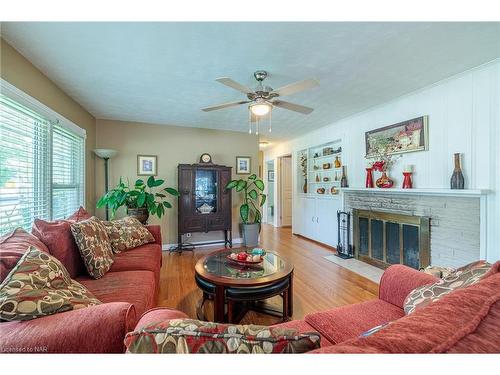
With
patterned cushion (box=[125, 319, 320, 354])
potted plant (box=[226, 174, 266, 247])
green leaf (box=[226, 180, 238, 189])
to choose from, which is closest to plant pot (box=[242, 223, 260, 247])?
potted plant (box=[226, 174, 266, 247])

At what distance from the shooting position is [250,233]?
4.52m

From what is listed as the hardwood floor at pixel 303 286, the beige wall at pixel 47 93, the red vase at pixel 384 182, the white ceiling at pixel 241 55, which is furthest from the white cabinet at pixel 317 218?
the beige wall at pixel 47 93

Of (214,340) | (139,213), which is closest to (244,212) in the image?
(139,213)

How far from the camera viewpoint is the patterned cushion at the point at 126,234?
7.58ft

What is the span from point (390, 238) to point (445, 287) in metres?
2.32

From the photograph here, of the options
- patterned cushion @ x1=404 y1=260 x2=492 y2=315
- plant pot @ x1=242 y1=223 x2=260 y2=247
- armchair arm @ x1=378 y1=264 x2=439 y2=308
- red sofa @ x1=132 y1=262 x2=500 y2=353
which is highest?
red sofa @ x1=132 y1=262 x2=500 y2=353

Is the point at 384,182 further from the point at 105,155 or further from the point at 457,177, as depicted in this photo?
the point at 105,155

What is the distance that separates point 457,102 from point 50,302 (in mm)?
3731

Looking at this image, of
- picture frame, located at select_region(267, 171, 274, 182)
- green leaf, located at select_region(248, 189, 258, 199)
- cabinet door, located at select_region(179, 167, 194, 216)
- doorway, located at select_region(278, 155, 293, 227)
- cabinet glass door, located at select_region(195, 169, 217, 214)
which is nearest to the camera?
cabinet door, located at select_region(179, 167, 194, 216)

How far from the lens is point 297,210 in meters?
5.49

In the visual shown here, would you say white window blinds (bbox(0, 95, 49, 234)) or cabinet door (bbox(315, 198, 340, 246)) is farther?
cabinet door (bbox(315, 198, 340, 246))

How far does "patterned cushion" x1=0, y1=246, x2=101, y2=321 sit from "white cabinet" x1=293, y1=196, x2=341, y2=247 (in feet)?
13.0

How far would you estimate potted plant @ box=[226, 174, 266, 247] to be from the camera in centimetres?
445

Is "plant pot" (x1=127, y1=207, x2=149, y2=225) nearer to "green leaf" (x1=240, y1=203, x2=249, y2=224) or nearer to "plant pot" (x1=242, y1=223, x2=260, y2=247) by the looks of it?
"green leaf" (x1=240, y1=203, x2=249, y2=224)
